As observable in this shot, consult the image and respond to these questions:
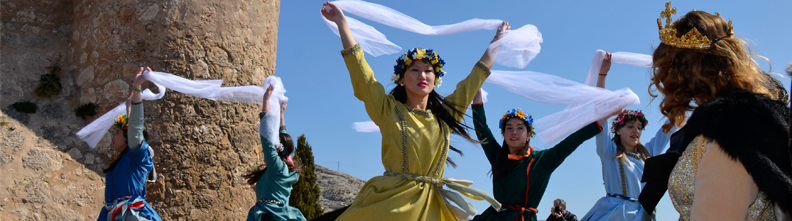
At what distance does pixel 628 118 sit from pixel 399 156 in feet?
10.9

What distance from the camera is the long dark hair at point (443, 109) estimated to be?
11.0 ft

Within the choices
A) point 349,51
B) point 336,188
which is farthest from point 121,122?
point 336,188

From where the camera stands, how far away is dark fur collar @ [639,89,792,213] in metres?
1.48

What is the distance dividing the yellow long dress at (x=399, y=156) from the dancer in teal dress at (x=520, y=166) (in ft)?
3.01

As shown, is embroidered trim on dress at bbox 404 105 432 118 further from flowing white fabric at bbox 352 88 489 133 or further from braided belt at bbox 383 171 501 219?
flowing white fabric at bbox 352 88 489 133

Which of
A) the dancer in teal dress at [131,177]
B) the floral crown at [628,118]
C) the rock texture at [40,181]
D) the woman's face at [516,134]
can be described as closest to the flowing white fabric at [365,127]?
the woman's face at [516,134]

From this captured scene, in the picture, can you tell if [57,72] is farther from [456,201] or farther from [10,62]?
[456,201]

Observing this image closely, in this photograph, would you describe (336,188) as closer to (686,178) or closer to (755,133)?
(686,178)

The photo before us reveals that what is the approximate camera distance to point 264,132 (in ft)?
16.5

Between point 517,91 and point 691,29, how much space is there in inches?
68.5

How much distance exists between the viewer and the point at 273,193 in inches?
214

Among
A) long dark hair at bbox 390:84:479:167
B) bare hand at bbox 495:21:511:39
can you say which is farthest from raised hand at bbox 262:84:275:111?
bare hand at bbox 495:21:511:39

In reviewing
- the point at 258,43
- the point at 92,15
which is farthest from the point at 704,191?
the point at 92,15

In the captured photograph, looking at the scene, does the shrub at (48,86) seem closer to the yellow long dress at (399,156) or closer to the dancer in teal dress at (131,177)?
the dancer in teal dress at (131,177)
